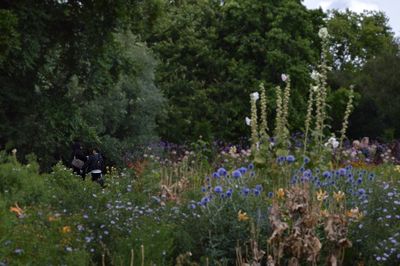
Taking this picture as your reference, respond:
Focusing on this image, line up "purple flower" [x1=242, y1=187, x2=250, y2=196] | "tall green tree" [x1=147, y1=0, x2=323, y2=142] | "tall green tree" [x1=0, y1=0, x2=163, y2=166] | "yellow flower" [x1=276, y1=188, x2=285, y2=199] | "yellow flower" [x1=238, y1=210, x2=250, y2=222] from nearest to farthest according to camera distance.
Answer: "yellow flower" [x1=238, y1=210, x2=250, y2=222] < "yellow flower" [x1=276, y1=188, x2=285, y2=199] < "purple flower" [x1=242, y1=187, x2=250, y2=196] < "tall green tree" [x1=0, y1=0, x2=163, y2=166] < "tall green tree" [x1=147, y1=0, x2=323, y2=142]

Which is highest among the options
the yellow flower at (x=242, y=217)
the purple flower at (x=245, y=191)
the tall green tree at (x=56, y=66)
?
the tall green tree at (x=56, y=66)

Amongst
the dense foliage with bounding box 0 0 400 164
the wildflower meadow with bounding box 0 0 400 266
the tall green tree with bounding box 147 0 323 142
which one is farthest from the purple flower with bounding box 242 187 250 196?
the tall green tree with bounding box 147 0 323 142

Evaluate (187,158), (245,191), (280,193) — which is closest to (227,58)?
(187,158)

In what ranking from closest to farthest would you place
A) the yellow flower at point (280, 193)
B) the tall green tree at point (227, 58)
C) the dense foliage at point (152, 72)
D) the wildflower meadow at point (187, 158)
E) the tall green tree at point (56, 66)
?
the wildflower meadow at point (187, 158) < the yellow flower at point (280, 193) < the tall green tree at point (56, 66) < the dense foliage at point (152, 72) < the tall green tree at point (227, 58)

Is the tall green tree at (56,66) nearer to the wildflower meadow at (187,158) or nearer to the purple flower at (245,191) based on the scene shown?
the wildflower meadow at (187,158)

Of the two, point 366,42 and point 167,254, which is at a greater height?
point 366,42

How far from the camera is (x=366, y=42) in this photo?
5328 centimetres

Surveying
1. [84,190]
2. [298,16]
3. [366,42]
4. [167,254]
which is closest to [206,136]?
[298,16]

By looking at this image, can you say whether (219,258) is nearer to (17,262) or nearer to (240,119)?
(17,262)

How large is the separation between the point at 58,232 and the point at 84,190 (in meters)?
2.07

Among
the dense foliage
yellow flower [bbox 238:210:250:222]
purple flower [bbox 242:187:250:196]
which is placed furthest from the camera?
the dense foliage

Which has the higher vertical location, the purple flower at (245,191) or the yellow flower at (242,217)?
the purple flower at (245,191)

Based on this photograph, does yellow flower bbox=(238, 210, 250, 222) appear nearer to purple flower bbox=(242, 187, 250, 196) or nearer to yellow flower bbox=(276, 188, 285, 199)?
yellow flower bbox=(276, 188, 285, 199)

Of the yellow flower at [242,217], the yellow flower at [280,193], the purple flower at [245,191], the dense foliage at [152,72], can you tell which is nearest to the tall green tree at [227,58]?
the dense foliage at [152,72]
